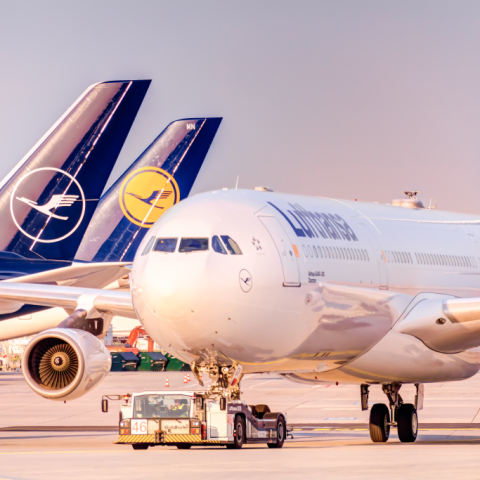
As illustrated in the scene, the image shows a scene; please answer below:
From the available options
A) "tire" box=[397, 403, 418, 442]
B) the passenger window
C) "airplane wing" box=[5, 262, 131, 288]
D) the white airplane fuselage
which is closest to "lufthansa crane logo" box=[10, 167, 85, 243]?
"airplane wing" box=[5, 262, 131, 288]

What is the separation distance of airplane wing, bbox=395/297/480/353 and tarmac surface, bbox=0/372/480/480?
2163mm

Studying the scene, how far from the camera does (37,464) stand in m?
15.9

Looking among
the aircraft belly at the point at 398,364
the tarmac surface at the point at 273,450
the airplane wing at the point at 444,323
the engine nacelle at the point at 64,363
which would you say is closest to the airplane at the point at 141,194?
the tarmac surface at the point at 273,450

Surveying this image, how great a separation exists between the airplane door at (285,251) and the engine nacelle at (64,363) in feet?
17.3

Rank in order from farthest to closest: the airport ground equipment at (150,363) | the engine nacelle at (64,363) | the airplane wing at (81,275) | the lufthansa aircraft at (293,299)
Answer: the airport ground equipment at (150,363)
the airplane wing at (81,275)
the engine nacelle at (64,363)
the lufthansa aircraft at (293,299)

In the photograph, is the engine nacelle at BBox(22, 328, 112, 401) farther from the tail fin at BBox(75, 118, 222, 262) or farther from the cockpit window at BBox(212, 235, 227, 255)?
the tail fin at BBox(75, 118, 222, 262)

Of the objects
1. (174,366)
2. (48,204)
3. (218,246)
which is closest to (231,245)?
(218,246)

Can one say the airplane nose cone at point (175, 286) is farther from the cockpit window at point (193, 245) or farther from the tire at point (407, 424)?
the tire at point (407, 424)

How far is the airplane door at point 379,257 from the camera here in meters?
22.5

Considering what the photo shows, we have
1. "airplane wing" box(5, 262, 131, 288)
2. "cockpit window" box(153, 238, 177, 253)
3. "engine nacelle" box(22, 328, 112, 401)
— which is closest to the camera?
"cockpit window" box(153, 238, 177, 253)

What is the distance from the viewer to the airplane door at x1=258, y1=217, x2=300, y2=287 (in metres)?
19.3

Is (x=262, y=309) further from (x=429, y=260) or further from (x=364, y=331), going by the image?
(x=429, y=260)

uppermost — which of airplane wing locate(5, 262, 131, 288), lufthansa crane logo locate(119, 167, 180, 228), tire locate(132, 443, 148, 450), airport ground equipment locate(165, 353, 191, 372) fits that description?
lufthansa crane logo locate(119, 167, 180, 228)

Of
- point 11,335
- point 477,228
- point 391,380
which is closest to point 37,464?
point 391,380
